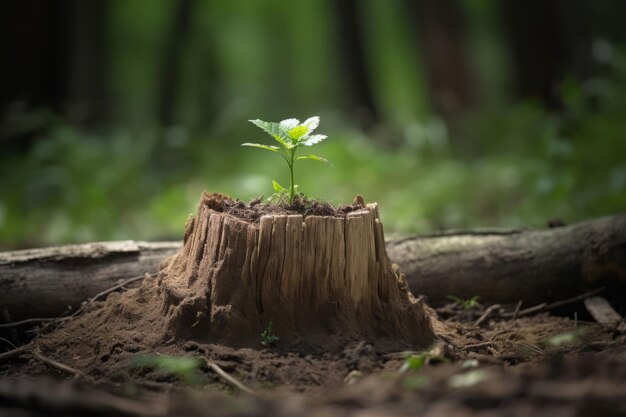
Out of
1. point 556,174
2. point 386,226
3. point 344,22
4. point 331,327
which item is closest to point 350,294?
point 331,327

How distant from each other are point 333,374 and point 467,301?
1.77 m

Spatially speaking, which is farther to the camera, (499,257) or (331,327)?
(499,257)

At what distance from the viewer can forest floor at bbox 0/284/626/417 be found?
196 centimetres

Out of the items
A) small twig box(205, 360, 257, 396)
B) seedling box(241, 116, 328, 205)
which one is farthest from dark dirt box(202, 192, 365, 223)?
small twig box(205, 360, 257, 396)

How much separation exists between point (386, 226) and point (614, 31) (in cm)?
1397

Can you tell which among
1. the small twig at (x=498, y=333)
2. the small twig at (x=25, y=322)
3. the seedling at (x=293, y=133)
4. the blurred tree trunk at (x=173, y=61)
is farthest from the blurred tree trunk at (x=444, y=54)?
the small twig at (x=25, y=322)

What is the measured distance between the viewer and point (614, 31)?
1770 cm

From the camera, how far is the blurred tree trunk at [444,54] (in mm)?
12008

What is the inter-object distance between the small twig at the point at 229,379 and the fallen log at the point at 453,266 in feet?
4.89

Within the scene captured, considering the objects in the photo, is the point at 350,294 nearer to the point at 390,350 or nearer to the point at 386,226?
the point at 390,350

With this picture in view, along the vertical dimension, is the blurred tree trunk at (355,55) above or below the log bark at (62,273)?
above

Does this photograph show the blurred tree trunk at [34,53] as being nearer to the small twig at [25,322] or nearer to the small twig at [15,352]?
the small twig at [25,322]

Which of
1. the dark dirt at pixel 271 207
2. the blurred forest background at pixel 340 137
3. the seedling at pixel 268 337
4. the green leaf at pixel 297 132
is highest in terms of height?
the blurred forest background at pixel 340 137

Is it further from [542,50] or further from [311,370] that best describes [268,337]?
[542,50]
